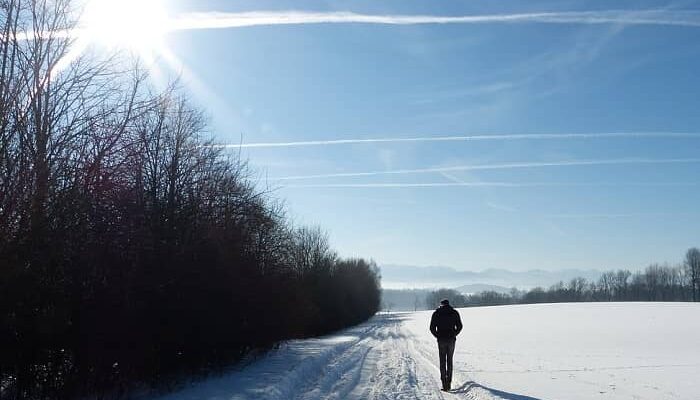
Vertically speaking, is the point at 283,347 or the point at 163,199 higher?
the point at 163,199

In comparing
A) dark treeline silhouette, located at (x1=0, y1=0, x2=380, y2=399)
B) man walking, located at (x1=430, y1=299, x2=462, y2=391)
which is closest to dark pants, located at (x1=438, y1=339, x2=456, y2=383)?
man walking, located at (x1=430, y1=299, x2=462, y2=391)

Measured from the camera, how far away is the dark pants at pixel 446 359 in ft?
45.8

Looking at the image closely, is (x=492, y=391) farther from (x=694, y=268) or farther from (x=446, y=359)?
(x=694, y=268)

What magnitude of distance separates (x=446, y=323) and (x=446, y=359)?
93 centimetres

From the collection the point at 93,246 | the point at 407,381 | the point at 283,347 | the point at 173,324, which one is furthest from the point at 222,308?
the point at 283,347

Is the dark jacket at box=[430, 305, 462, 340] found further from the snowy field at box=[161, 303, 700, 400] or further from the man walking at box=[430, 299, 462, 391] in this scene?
the snowy field at box=[161, 303, 700, 400]

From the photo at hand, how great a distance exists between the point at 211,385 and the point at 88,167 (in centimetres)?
632

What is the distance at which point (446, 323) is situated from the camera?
14.9 m

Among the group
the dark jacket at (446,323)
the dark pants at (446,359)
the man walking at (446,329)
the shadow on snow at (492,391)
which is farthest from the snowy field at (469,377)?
the dark jacket at (446,323)

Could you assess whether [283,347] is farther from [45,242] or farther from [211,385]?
[45,242]

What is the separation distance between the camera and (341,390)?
43.5ft

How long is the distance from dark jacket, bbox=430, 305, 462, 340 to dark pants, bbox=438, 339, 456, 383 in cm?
20

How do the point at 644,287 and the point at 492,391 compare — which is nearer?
the point at 492,391

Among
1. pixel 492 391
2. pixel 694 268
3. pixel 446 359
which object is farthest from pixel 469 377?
pixel 694 268
